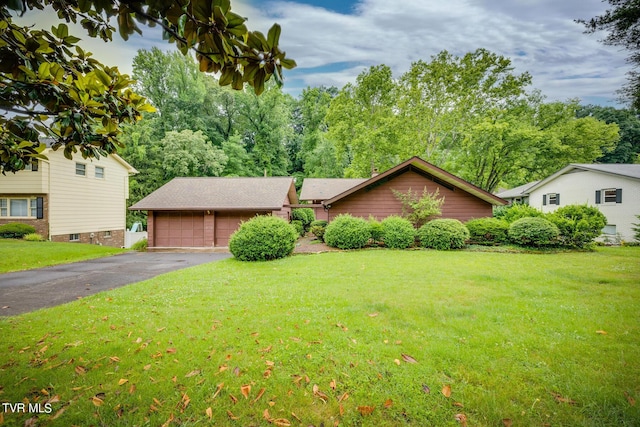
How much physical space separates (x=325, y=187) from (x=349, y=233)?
14936 millimetres

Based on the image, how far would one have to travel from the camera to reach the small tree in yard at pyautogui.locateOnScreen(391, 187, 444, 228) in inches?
580

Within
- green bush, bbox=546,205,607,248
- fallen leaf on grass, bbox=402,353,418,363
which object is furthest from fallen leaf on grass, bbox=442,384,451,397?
green bush, bbox=546,205,607,248

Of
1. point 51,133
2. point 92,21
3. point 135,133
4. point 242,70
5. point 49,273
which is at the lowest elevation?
point 49,273

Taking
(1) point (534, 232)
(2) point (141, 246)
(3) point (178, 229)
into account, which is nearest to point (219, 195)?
(3) point (178, 229)

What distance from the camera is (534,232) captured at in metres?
12.7

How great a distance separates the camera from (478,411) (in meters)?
2.47

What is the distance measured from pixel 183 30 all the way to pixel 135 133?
1138 inches

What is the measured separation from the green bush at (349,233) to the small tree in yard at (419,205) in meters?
3.24

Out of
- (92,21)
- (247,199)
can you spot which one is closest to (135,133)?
(247,199)

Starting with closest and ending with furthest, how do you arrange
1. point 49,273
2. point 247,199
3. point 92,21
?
point 92,21 < point 49,273 < point 247,199

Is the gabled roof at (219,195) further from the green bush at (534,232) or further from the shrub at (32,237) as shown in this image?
the green bush at (534,232)

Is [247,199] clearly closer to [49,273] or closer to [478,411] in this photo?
[49,273]

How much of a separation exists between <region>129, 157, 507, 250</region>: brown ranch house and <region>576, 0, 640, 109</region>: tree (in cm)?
724

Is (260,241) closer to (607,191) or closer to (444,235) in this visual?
(444,235)
